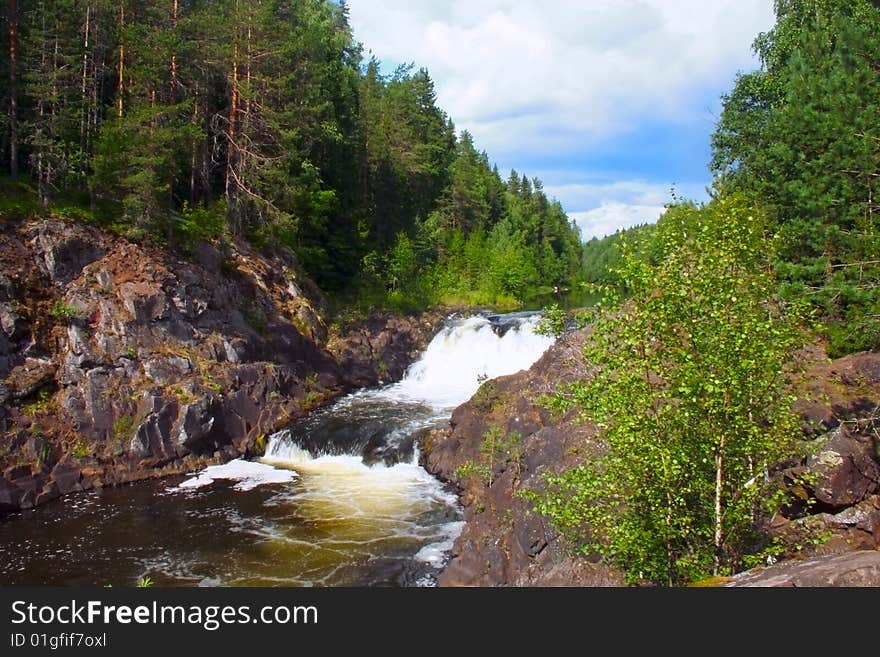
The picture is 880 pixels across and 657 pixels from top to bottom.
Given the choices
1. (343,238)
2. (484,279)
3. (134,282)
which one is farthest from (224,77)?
(484,279)

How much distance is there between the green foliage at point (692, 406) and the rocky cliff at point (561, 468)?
824 millimetres

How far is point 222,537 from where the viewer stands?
18.2 metres

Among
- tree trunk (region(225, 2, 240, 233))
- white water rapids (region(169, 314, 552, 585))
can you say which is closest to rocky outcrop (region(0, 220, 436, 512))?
white water rapids (region(169, 314, 552, 585))

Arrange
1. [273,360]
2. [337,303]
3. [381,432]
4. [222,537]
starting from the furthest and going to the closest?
1. [337,303]
2. [273,360]
3. [381,432]
4. [222,537]

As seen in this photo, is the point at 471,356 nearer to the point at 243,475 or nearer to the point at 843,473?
the point at 243,475

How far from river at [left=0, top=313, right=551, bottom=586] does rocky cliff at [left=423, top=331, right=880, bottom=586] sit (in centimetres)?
133

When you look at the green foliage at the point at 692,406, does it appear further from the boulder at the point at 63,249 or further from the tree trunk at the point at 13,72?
the tree trunk at the point at 13,72

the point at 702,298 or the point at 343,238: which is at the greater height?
the point at 343,238

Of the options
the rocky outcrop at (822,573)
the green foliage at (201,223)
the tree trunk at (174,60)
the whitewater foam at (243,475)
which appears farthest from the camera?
the tree trunk at (174,60)

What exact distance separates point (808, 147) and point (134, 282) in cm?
2674

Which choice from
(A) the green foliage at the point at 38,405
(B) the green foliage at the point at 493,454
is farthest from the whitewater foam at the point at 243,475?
(B) the green foliage at the point at 493,454

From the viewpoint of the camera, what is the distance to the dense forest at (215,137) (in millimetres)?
27984

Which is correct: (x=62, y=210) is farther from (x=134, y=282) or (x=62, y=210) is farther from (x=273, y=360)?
(x=273, y=360)

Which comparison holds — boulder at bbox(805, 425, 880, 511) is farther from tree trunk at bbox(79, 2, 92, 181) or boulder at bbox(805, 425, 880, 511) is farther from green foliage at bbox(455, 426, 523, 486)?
tree trunk at bbox(79, 2, 92, 181)
